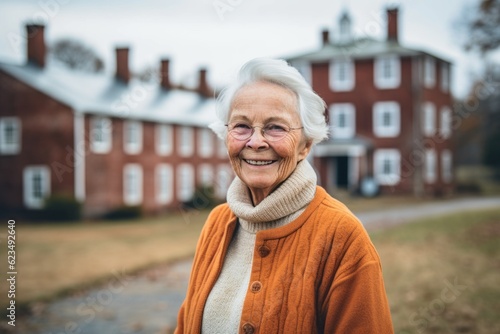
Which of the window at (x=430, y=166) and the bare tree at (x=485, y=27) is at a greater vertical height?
the bare tree at (x=485, y=27)

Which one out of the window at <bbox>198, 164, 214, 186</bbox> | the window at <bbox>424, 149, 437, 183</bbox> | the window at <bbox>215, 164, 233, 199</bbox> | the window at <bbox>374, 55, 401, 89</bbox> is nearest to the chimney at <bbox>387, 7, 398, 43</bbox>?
the window at <bbox>374, 55, 401, 89</bbox>

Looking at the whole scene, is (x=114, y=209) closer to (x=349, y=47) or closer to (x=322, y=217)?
(x=349, y=47)

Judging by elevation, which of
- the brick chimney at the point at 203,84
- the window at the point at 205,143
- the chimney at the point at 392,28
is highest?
the chimney at the point at 392,28

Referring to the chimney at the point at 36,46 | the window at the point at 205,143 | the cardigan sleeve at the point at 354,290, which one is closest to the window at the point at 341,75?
the window at the point at 205,143

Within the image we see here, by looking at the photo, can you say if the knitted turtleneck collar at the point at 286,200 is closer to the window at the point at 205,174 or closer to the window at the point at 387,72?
the window at the point at 205,174

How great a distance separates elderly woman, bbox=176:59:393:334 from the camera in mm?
2363

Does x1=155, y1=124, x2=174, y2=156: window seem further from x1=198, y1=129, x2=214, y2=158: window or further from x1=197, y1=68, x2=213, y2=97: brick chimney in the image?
x1=197, y1=68, x2=213, y2=97: brick chimney

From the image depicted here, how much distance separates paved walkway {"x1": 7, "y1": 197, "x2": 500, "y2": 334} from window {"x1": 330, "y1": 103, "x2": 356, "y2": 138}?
2652 centimetres

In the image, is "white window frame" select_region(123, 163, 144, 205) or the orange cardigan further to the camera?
"white window frame" select_region(123, 163, 144, 205)

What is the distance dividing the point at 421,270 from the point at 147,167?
74.4ft

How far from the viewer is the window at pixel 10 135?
Answer: 29.6m

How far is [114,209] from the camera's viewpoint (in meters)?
29.6

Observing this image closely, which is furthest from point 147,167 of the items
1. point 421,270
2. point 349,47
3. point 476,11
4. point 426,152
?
point 421,270

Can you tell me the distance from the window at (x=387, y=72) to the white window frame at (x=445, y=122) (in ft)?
13.8
